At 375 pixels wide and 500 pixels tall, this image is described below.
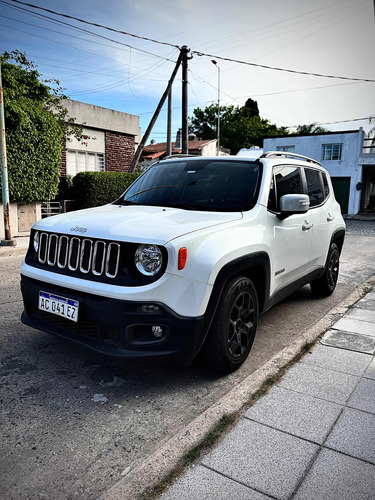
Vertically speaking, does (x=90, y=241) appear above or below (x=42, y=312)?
above

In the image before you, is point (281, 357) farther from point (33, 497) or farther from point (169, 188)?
point (33, 497)

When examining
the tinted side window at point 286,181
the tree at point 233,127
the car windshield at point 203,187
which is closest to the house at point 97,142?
the car windshield at point 203,187

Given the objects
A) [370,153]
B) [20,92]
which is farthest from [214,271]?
[370,153]

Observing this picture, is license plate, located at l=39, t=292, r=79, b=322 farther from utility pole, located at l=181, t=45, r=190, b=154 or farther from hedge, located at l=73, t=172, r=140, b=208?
utility pole, located at l=181, t=45, r=190, b=154

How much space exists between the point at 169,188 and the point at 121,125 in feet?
49.0

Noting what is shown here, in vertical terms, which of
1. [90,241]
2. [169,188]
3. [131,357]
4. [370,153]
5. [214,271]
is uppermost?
[370,153]

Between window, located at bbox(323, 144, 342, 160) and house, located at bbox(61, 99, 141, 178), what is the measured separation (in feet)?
51.5

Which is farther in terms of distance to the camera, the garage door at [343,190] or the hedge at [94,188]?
the garage door at [343,190]

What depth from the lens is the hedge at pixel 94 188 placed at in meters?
14.6

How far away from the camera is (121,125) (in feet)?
58.2

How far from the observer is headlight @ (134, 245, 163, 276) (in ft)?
8.58

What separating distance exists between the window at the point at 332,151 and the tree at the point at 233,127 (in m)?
27.6

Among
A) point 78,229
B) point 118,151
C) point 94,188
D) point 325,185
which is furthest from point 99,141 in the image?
point 78,229

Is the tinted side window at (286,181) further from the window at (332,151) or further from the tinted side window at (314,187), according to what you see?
the window at (332,151)
